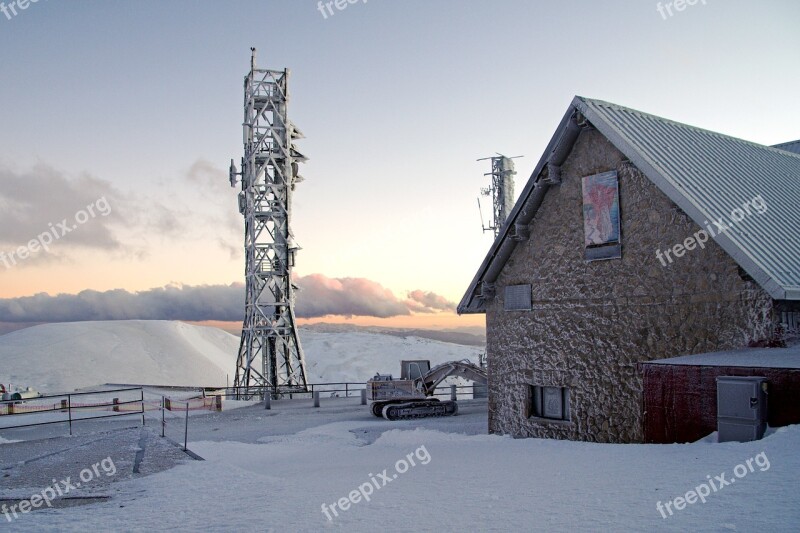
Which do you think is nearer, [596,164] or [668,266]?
[668,266]

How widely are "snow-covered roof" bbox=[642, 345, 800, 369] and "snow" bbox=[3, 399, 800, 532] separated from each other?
1.58m

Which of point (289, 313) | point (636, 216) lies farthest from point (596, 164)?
point (289, 313)

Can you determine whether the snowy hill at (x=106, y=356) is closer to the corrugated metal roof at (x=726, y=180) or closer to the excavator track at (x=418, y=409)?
the excavator track at (x=418, y=409)

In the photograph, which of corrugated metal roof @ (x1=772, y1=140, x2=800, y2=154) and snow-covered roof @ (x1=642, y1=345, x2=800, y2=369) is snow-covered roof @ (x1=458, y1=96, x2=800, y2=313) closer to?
snow-covered roof @ (x1=642, y1=345, x2=800, y2=369)

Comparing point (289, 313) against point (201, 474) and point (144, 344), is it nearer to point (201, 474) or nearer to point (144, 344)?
point (201, 474)

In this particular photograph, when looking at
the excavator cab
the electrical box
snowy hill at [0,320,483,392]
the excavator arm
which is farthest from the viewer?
snowy hill at [0,320,483,392]

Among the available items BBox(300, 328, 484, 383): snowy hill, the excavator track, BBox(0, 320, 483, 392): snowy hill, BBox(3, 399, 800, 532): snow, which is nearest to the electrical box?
BBox(3, 399, 800, 532): snow

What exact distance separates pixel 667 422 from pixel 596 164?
7.20 m

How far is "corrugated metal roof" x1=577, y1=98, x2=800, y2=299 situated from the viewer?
1406 centimetres

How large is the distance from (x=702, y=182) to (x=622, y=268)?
2953 mm

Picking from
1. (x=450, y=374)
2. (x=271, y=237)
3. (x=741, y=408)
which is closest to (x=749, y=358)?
(x=741, y=408)

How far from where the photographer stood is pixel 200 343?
96.1 m

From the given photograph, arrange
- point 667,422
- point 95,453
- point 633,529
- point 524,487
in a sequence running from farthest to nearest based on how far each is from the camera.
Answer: point 95,453
point 667,422
point 524,487
point 633,529

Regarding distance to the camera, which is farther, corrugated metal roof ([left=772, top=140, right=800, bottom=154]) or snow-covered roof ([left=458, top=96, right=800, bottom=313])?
corrugated metal roof ([left=772, top=140, right=800, bottom=154])
